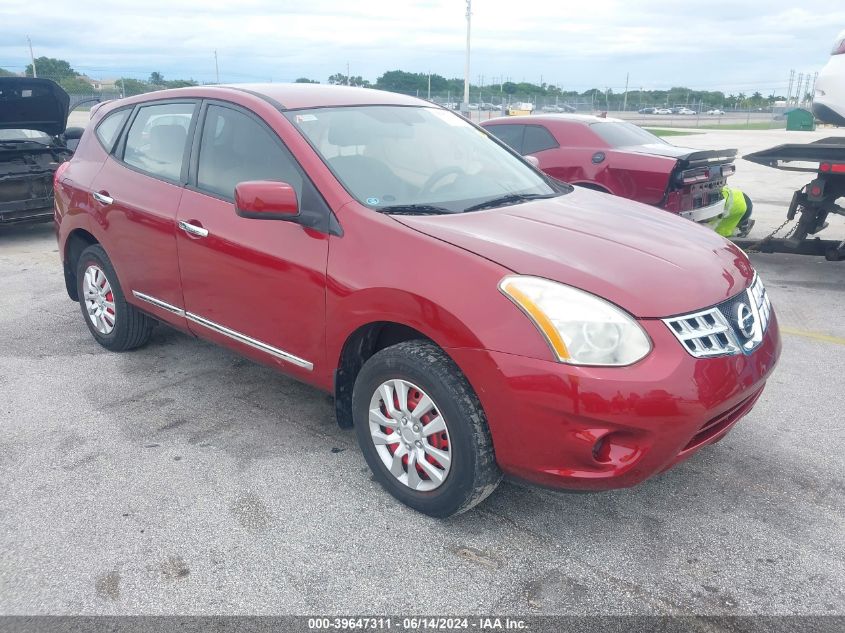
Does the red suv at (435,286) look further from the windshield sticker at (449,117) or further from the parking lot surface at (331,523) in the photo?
the parking lot surface at (331,523)

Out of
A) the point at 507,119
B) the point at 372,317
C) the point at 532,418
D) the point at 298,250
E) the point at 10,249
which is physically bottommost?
the point at 10,249

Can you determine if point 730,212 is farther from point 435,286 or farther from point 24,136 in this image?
point 24,136

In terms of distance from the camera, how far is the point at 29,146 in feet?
Result: 28.7

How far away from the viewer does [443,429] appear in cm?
284

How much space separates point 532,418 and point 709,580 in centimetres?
92

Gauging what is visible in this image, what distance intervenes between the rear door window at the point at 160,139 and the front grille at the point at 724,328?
2.85 meters

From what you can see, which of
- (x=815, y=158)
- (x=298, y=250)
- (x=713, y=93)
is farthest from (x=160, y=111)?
(x=713, y=93)

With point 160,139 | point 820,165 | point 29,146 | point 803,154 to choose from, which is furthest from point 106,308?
point 820,165

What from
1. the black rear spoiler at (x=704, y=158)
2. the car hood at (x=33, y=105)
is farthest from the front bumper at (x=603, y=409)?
the car hood at (x=33, y=105)

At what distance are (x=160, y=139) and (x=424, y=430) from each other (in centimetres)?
260

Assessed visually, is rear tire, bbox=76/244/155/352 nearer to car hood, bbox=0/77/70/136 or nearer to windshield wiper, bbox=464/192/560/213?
windshield wiper, bbox=464/192/560/213

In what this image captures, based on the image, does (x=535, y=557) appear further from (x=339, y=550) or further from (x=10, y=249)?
(x=10, y=249)

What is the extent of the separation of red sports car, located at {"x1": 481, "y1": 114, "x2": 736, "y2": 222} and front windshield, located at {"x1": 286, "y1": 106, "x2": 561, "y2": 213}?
3.57 meters

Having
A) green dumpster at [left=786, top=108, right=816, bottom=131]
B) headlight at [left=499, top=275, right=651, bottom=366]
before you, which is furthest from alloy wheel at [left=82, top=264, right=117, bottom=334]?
green dumpster at [left=786, top=108, right=816, bottom=131]
